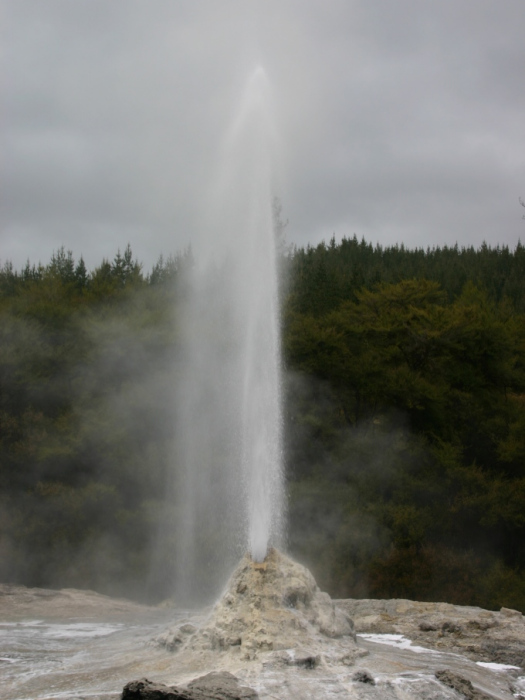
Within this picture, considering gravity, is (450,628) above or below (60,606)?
above

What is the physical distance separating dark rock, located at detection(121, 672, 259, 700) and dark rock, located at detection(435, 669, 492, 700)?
1.68 m

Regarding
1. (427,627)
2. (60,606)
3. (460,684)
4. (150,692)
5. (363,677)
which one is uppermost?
(150,692)

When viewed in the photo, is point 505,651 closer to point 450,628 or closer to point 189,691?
point 450,628

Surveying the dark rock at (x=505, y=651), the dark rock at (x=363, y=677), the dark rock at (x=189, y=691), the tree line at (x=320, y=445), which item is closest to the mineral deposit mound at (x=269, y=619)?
the dark rock at (x=363, y=677)

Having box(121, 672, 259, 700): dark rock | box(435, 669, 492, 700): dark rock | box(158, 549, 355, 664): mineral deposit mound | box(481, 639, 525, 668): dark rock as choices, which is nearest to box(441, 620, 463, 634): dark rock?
box(481, 639, 525, 668): dark rock

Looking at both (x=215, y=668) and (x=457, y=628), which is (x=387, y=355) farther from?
(x=215, y=668)

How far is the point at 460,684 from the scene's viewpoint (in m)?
6.14

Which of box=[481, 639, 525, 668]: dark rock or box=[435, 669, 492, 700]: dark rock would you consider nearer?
box=[435, 669, 492, 700]: dark rock

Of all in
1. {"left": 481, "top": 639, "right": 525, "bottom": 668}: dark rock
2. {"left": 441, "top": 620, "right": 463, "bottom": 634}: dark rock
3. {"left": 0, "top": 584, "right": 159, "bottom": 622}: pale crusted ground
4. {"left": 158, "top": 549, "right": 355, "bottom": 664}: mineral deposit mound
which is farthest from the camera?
{"left": 0, "top": 584, "right": 159, "bottom": 622}: pale crusted ground

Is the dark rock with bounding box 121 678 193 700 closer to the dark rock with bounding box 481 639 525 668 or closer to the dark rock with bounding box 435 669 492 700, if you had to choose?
the dark rock with bounding box 435 669 492 700

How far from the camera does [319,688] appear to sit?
581 centimetres

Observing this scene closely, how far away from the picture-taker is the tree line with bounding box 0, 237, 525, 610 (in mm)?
16219

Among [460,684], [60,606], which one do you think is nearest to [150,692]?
[460,684]

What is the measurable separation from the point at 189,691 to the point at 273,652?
1.22m
